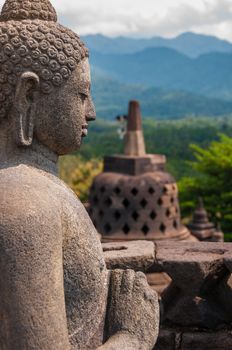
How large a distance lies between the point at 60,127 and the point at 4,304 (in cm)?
73

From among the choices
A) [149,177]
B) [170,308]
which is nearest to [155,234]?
[149,177]

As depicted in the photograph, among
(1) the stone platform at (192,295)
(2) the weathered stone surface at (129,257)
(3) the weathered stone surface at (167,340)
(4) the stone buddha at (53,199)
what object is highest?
(4) the stone buddha at (53,199)

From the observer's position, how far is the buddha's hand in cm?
226

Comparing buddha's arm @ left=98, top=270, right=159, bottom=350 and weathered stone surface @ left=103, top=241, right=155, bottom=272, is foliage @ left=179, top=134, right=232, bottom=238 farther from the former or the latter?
buddha's arm @ left=98, top=270, right=159, bottom=350

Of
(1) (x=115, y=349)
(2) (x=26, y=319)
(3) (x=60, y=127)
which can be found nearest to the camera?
(2) (x=26, y=319)

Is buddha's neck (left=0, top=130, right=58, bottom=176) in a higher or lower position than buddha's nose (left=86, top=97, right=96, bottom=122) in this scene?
lower

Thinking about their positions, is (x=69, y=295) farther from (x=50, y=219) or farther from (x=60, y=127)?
Result: (x=60, y=127)

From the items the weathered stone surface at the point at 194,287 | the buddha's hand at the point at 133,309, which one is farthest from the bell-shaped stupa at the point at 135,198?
the buddha's hand at the point at 133,309

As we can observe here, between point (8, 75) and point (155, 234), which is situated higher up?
point (8, 75)

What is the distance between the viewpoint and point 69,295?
2162mm

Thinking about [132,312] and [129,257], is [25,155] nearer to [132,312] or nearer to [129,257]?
[132,312]

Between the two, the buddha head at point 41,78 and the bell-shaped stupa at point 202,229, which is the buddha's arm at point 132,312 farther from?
the bell-shaped stupa at point 202,229

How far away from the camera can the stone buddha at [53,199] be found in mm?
1931

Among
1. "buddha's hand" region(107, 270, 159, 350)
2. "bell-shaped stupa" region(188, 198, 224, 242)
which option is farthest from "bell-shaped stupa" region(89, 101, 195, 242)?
"buddha's hand" region(107, 270, 159, 350)
